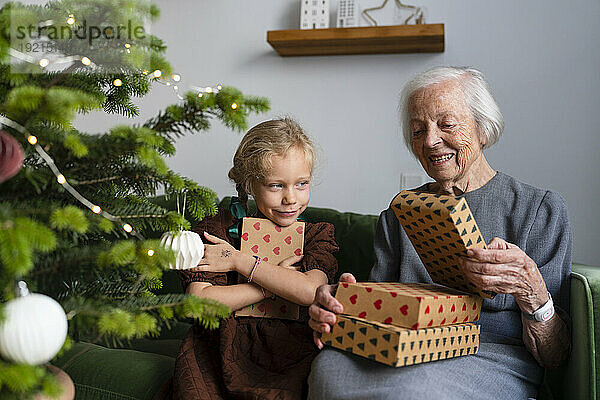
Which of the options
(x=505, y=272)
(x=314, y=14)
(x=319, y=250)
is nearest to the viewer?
(x=505, y=272)

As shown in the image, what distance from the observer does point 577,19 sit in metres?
2.12

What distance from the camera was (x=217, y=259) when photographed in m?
1.45

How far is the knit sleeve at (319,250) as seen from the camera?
1.51 m

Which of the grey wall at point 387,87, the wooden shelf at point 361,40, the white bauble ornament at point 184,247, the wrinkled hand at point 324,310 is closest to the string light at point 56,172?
the white bauble ornament at point 184,247

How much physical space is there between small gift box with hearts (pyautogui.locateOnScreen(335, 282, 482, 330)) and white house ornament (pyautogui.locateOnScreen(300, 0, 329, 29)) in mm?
1393

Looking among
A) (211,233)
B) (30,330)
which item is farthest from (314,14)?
(30,330)

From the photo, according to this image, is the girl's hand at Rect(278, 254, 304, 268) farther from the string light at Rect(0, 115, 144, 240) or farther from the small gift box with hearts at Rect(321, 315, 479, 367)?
the string light at Rect(0, 115, 144, 240)

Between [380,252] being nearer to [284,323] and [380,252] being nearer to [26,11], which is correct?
[284,323]

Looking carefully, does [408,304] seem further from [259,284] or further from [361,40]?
[361,40]

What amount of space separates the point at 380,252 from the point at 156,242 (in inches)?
32.2

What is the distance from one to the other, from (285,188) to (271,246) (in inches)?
6.4

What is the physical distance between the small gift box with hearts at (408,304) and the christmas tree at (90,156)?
336mm

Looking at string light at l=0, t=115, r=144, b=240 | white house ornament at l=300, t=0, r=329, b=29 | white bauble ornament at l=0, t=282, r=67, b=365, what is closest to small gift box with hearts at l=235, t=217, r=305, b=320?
string light at l=0, t=115, r=144, b=240

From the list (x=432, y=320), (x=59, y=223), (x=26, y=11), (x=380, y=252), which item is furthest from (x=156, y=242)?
(x=380, y=252)
